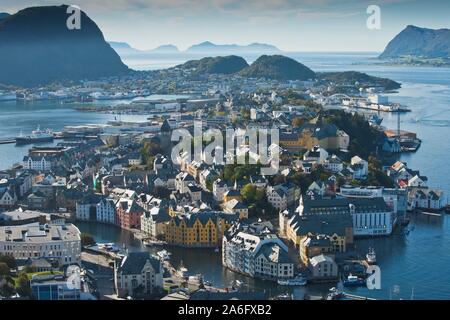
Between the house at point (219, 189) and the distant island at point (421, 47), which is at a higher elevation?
the distant island at point (421, 47)

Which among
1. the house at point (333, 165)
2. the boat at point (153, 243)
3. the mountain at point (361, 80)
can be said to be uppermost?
the mountain at point (361, 80)

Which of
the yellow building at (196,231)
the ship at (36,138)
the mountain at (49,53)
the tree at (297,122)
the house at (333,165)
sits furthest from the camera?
the mountain at (49,53)

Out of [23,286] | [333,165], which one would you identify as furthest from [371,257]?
[333,165]

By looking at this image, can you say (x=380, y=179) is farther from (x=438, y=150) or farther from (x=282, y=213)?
(x=438, y=150)

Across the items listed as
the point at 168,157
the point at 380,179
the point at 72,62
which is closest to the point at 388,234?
the point at 380,179

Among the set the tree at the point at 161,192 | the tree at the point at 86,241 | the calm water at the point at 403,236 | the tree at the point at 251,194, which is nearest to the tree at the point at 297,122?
the calm water at the point at 403,236

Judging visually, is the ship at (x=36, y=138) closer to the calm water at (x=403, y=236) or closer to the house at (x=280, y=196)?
the calm water at (x=403, y=236)

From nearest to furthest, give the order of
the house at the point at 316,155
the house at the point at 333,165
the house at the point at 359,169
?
1. the house at the point at 359,169
2. the house at the point at 333,165
3. the house at the point at 316,155
